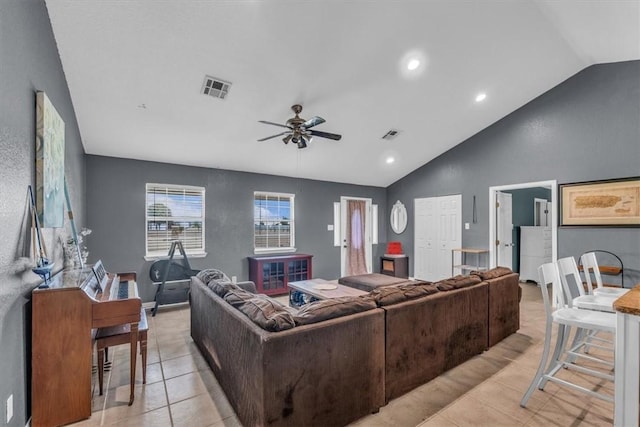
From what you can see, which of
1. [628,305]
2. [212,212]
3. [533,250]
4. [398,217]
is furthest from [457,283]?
[533,250]

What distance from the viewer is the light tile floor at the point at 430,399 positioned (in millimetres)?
2010

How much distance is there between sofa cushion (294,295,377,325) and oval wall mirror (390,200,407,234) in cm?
545

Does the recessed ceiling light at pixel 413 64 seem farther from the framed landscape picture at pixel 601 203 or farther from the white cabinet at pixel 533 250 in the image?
the white cabinet at pixel 533 250

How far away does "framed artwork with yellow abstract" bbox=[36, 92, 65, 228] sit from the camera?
2.06 meters

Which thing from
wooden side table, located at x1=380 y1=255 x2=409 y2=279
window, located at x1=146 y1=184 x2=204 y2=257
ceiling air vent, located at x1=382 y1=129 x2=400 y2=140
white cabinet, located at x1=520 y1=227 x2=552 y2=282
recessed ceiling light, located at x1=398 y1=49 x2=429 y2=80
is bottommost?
wooden side table, located at x1=380 y1=255 x2=409 y2=279

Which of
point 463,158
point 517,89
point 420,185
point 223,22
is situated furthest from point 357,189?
point 223,22

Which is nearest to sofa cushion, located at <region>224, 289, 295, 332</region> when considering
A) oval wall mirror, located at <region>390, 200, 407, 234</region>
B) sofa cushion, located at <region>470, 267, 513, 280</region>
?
sofa cushion, located at <region>470, 267, 513, 280</region>

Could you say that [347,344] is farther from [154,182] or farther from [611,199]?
[611,199]

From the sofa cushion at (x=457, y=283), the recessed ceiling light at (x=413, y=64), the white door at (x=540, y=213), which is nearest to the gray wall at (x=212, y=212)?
the recessed ceiling light at (x=413, y=64)

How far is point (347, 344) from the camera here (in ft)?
6.30

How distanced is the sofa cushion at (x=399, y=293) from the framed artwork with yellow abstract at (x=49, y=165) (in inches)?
99.5

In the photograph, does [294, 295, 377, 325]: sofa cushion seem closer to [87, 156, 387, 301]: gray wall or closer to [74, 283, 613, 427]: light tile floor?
[74, 283, 613, 427]: light tile floor

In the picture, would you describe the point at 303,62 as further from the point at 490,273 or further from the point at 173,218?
the point at 173,218

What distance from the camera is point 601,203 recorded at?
4.27 metres
